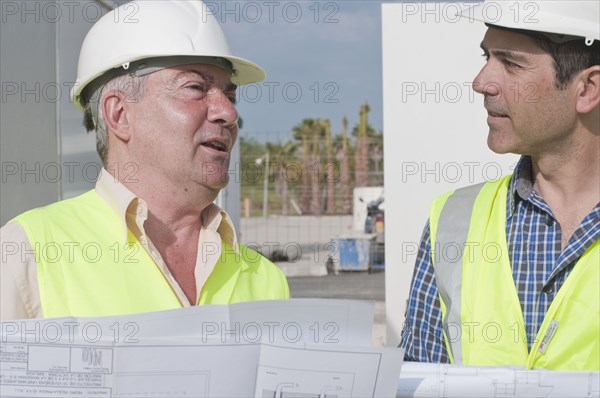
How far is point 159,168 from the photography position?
2.58 meters

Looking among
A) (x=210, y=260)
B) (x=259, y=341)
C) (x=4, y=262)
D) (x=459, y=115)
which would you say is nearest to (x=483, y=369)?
(x=259, y=341)

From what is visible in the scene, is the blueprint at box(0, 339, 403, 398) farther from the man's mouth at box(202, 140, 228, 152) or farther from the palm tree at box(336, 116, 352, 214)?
the palm tree at box(336, 116, 352, 214)

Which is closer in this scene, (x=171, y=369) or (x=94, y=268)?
(x=171, y=369)

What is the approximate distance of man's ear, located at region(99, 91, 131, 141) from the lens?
2.63 metres

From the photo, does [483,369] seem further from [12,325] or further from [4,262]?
[4,262]

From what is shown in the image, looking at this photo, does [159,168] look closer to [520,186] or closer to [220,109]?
[220,109]

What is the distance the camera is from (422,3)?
4.93m

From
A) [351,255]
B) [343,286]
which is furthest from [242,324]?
[351,255]

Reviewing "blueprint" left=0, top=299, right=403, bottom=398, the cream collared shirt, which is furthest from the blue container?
"blueprint" left=0, top=299, right=403, bottom=398

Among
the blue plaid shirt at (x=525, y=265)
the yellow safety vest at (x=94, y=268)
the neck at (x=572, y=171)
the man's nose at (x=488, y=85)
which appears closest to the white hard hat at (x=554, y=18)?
the man's nose at (x=488, y=85)

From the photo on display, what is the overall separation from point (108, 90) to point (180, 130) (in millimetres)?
279

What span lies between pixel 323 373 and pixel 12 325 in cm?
66

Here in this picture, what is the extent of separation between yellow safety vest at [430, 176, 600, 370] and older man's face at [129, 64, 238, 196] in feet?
2.31

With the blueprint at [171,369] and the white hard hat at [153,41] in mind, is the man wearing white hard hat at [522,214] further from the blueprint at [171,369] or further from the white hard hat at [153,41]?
the white hard hat at [153,41]
